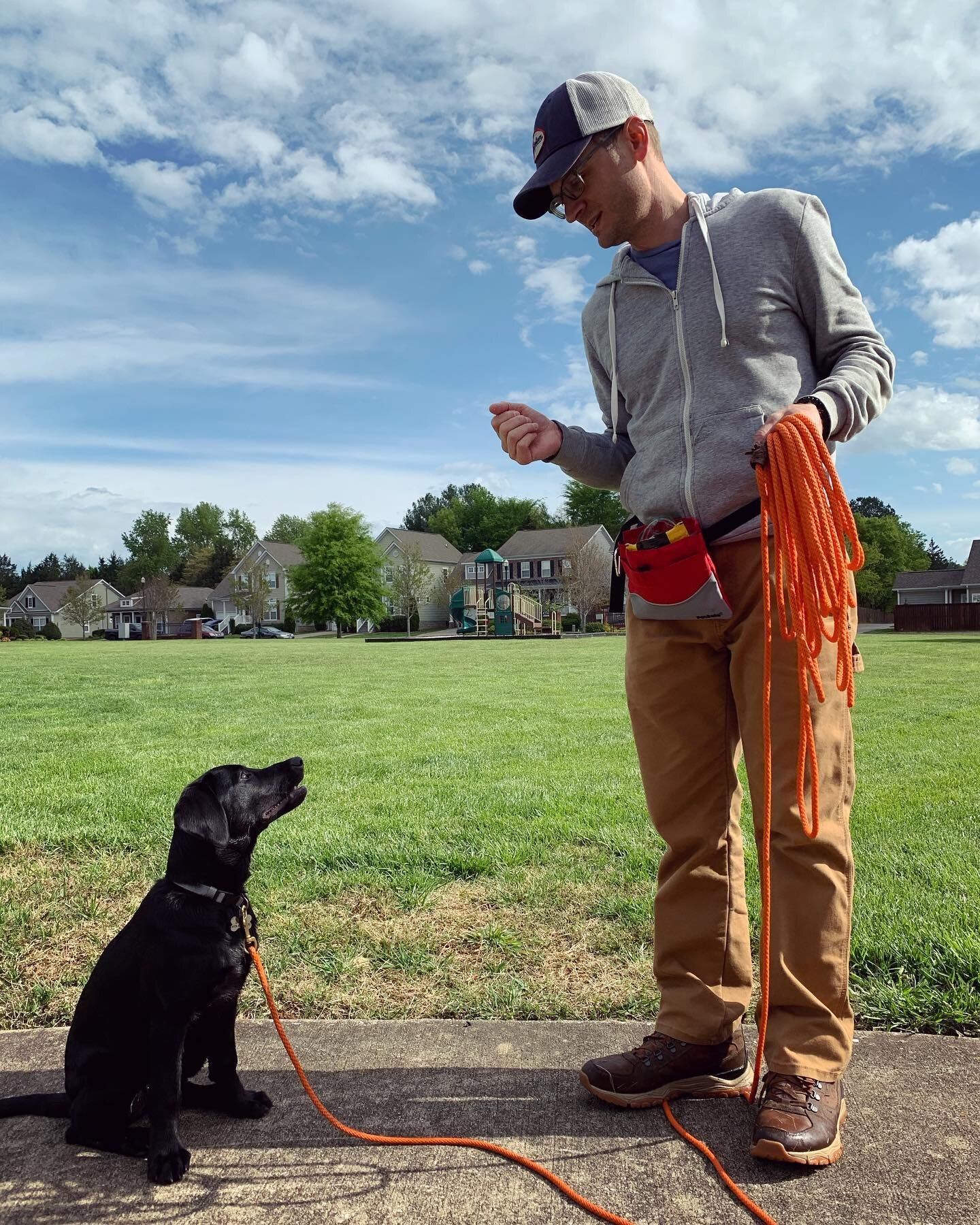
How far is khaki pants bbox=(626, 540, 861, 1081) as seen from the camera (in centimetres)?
227

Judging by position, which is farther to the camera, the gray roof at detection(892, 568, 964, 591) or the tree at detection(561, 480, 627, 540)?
the tree at detection(561, 480, 627, 540)

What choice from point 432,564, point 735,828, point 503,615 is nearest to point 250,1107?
point 735,828

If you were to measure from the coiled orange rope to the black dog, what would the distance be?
17.4 inches

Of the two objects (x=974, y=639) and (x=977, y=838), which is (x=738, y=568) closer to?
(x=977, y=838)

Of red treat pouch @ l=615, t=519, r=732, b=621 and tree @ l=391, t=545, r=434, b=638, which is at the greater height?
tree @ l=391, t=545, r=434, b=638

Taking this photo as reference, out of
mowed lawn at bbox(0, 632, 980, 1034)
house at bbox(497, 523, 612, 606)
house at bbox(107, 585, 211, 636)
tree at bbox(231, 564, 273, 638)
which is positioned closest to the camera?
mowed lawn at bbox(0, 632, 980, 1034)

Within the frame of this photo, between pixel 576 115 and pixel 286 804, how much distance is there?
2112mm

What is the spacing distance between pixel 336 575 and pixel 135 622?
5154 centimetres

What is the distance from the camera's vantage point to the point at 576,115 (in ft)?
7.89

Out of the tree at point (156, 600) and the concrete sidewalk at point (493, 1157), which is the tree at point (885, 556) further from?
the concrete sidewalk at point (493, 1157)

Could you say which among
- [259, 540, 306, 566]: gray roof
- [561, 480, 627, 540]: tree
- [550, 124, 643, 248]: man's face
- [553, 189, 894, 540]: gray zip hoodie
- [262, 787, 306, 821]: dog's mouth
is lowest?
[262, 787, 306, 821]: dog's mouth

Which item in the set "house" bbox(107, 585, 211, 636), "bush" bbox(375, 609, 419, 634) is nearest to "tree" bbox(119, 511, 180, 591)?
"house" bbox(107, 585, 211, 636)

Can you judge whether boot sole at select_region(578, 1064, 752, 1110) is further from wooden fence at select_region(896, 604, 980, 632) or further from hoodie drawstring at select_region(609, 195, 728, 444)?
wooden fence at select_region(896, 604, 980, 632)

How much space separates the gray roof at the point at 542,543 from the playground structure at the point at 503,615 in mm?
18304
